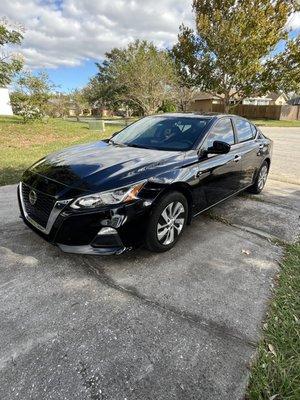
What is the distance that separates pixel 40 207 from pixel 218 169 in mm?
2271

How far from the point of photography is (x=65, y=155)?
3.49 meters

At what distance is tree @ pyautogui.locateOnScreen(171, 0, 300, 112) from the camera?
1952cm

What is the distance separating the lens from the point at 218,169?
3.80 m

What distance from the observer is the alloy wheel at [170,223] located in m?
3.04

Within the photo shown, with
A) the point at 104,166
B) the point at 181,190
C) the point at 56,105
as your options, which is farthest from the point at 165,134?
the point at 56,105

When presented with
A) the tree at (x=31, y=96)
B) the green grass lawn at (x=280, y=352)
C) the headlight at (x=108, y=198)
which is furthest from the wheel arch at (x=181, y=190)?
the tree at (x=31, y=96)

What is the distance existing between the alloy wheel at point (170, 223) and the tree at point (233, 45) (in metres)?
20.7

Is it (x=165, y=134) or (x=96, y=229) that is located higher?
(x=165, y=134)

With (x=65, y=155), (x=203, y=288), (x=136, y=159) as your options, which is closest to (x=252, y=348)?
(x=203, y=288)

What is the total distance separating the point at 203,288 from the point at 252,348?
2.33ft

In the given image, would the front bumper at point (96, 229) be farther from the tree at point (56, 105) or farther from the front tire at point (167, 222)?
the tree at point (56, 105)

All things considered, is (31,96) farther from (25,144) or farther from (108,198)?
(108,198)

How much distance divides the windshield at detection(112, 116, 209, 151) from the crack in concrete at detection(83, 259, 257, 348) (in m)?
1.71

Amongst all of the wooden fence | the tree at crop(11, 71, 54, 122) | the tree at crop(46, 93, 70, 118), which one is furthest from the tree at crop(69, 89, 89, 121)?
the tree at crop(11, 71, 54, 122)
